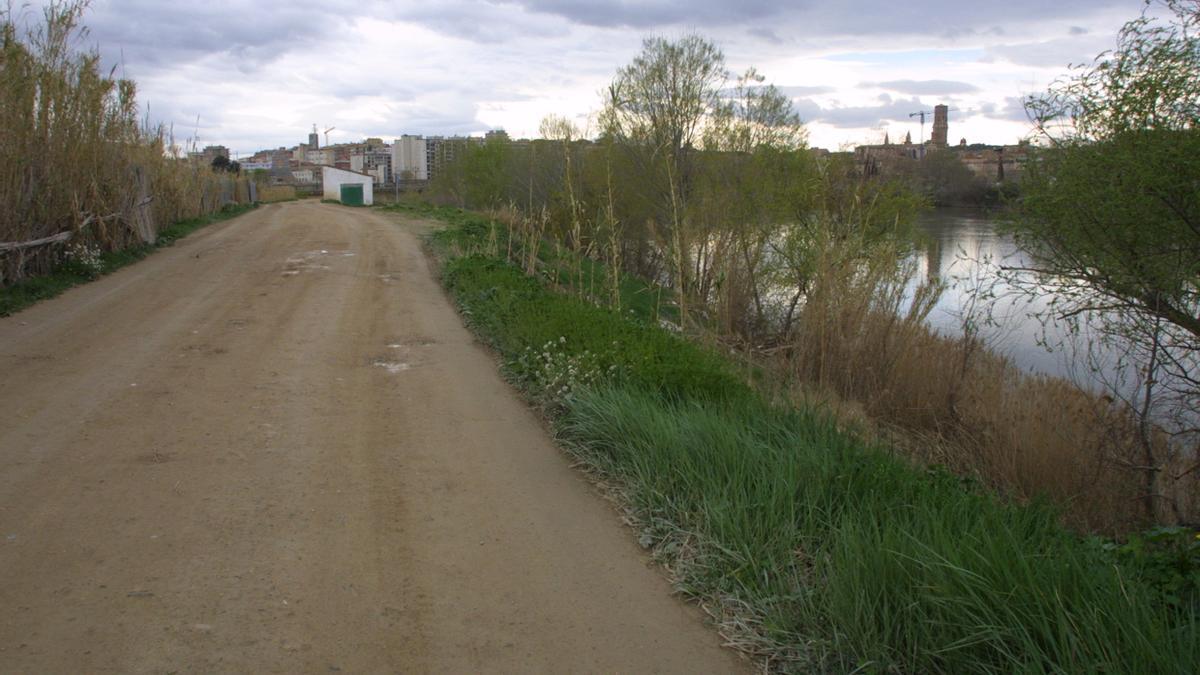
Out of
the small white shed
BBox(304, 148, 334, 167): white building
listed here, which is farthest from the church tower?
BBox(304, 148, 334, 167): white building

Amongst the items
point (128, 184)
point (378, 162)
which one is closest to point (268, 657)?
point (128, 184)

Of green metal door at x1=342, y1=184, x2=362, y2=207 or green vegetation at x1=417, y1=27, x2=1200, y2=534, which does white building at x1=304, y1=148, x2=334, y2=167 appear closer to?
green metal door at x1=342, y1=184, x2=362, y2=207

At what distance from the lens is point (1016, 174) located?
27.6 feet

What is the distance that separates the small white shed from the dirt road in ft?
151

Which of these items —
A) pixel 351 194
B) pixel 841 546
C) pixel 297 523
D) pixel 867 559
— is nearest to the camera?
pixel 867 559

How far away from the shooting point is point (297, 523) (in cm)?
512

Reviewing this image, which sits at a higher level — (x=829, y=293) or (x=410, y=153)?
(x=410, y=153)

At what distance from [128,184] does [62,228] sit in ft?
11.1

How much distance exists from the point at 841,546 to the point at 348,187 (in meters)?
56.2

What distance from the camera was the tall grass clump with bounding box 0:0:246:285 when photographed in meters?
12.7

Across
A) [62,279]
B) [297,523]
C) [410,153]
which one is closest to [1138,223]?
[297,523]

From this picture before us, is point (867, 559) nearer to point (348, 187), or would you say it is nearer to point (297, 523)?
point (297, 523)

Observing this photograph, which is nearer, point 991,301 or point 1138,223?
point 1138,223

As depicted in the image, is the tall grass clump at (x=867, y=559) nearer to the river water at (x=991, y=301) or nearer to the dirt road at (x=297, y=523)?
the dirt road at (x=297, y=523)
